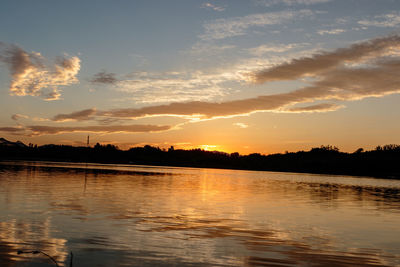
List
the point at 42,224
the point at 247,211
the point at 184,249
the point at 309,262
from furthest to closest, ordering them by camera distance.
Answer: the point at 247,211 < the point at 42,224 < the point at 184,249 < the point at 309,262

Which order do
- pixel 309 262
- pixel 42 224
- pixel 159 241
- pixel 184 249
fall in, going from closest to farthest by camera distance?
pixel 309 262 < pixel 184 249 < pixel 159 241 < pixel 42 224

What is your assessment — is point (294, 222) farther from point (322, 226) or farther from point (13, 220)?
point (13, 220)

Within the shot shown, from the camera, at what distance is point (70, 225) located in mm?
21953

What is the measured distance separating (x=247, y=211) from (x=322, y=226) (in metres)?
7.75

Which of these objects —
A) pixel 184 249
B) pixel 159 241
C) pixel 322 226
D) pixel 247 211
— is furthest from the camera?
pixel 247 211

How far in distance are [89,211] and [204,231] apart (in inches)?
416

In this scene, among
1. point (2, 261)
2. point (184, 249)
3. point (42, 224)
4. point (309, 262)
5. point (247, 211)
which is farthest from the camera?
point (247, 211)

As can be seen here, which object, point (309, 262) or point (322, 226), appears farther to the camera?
point (322, 226)

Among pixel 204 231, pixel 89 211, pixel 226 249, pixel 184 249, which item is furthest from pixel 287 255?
pixel 89 211

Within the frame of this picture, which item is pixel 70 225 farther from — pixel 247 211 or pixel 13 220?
pixel 247 211

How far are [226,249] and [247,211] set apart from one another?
1542 cm

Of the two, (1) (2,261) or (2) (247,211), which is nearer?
(1) (2,261)

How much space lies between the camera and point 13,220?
22781mm

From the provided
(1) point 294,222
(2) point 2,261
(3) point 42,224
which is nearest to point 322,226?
(1) point 294,222
